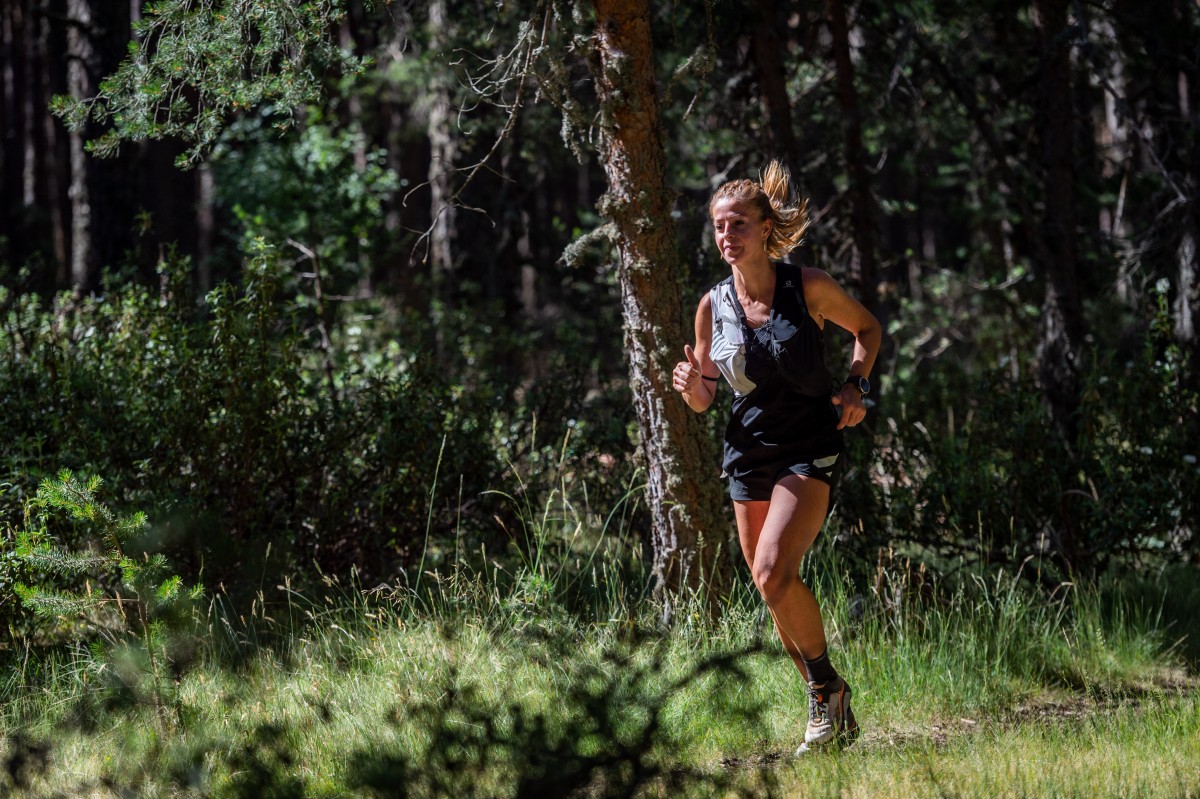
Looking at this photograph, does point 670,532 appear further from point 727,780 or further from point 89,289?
point 89,289

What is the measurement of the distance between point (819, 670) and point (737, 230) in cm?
179

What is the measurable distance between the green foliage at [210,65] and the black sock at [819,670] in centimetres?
358

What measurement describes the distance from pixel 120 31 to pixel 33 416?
5854mm

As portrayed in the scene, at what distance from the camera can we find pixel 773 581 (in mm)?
4215

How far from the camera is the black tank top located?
438cm

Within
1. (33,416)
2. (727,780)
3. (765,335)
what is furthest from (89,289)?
(727,780)

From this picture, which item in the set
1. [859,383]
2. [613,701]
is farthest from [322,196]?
[613,701]

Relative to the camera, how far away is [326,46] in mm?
5586

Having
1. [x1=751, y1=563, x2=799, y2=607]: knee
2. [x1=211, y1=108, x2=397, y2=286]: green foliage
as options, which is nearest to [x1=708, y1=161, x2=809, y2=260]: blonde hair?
[x1=751, y1=563, x2=799, y2=607]: knee

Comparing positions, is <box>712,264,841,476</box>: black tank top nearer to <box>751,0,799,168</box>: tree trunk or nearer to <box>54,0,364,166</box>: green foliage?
<box>54,0,364,166</box>: green foliage

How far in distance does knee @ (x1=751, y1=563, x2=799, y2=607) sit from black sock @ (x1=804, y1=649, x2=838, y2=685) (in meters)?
0.33

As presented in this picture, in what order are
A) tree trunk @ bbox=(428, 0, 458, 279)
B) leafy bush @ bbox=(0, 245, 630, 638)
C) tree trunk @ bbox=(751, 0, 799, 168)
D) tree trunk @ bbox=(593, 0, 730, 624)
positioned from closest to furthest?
tree trunk @ bbox=(593, 0, 730, 624), leafy bush @ bbox=(0, 245, 630, 638), tree trunk @ bbox=(751, 0, 799, 168), tree trunk @ bbox=(428, 0, 458, 279)

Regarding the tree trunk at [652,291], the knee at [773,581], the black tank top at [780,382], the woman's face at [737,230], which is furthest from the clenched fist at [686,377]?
the tree trunk at [652,291]

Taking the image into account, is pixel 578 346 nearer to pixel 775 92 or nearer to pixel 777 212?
pixel 775 92
